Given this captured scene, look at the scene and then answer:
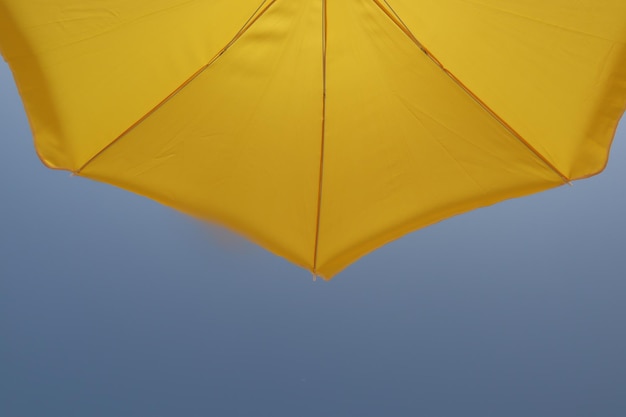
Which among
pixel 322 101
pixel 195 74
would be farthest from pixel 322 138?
pixel 195 74

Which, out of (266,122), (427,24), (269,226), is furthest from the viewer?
(269,226)

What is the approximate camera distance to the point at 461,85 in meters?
1.65

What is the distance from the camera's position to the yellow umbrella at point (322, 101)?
157 cm

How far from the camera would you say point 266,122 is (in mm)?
1690

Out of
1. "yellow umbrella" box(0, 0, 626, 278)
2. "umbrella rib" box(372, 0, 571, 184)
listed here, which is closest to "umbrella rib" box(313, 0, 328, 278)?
"yellow umbrella" box(0, 0, 626, 278)

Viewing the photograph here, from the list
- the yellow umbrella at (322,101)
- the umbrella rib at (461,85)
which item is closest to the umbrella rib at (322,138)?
the yellow umbrella at (322,101)

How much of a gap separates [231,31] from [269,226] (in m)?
0.54

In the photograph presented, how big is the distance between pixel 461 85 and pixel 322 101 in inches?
14.1

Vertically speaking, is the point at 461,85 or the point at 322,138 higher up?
the point at 461,85

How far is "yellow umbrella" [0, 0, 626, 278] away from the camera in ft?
5.16

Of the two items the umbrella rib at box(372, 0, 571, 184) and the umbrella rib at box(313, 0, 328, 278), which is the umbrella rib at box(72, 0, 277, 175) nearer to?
the umbrella rib at box(313, 0, 328, 278)

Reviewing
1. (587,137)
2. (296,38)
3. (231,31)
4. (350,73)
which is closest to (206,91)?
(231,31)

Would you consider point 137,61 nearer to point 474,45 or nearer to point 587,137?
point 474,45

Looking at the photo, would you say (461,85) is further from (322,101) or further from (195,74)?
(195,74)
